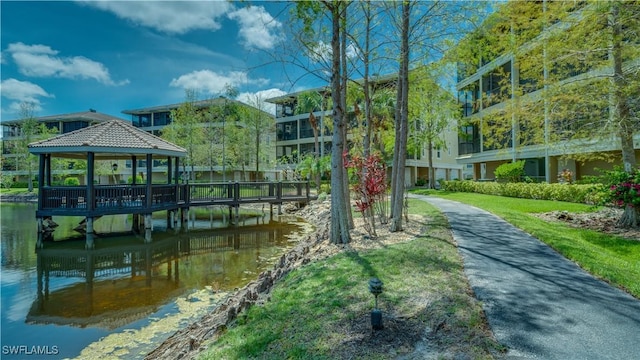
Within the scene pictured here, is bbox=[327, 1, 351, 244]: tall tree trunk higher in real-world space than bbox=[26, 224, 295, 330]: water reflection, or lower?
higher

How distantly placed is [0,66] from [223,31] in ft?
34.3

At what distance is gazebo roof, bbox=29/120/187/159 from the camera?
48.7ft

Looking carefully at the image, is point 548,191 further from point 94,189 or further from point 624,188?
point 94,189

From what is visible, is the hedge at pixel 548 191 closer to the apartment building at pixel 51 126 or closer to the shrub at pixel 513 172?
the shrub at pixel 513 172

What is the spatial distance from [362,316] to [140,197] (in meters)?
15.5

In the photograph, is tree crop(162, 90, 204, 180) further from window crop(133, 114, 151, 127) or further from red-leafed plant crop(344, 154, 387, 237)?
red-leafed plant crop(344, 154, 387, 237)

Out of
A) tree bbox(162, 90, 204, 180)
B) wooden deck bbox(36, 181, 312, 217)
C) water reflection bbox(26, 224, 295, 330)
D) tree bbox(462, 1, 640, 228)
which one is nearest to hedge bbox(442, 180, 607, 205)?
tree bbox(462, 1, 640, 228)

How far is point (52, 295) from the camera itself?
8805 millimetres

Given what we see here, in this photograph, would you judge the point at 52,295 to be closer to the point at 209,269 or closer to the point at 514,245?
the point at 209,269

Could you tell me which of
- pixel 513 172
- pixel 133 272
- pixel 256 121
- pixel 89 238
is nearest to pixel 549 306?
pixel 133 272

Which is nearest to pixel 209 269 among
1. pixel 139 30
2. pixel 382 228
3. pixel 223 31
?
pixel 382 228

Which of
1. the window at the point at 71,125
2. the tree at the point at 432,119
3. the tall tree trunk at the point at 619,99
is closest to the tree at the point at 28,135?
the window at the point at 71,125

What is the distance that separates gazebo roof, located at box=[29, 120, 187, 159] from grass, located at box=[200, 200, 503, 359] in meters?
12.3

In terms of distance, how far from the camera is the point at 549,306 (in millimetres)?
4527
